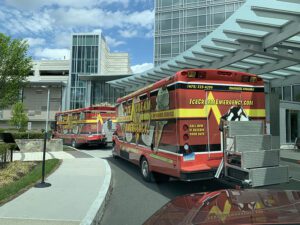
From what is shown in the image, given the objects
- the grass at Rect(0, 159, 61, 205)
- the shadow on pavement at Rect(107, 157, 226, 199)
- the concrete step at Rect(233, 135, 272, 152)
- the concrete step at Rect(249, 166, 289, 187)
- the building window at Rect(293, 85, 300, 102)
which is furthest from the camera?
the building window at Rect(293, 85, 300, 102)

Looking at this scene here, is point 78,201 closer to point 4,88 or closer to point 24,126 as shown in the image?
point 4,88

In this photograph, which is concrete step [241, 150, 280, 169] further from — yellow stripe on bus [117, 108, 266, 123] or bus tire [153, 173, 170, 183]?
bus tire [153, 173, 170, 183]

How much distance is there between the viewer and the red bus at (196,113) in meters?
7.47

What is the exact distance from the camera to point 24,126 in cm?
5041

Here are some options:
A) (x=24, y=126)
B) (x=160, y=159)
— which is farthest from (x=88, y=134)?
(x=24, y=126)

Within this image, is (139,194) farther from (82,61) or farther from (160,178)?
(82,61)

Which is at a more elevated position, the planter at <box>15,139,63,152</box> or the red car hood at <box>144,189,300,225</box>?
the red car hood at <box>144,189,300,225</box>

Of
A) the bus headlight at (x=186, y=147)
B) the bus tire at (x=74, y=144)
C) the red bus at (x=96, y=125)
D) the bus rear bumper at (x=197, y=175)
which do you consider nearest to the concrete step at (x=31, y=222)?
the bus rear bumper at (x=197, y=175)

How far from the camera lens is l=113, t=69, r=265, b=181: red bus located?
294 inches

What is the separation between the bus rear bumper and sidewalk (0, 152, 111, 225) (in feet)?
6.02

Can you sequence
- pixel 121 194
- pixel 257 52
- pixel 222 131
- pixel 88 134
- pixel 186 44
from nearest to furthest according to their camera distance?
pixel 222 131
pixel 121 194
pixel 257 52
pixel 88 134
pixel 186 44

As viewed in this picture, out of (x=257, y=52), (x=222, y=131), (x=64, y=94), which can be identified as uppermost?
(x=64, y=94)

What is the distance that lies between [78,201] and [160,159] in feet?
8.30

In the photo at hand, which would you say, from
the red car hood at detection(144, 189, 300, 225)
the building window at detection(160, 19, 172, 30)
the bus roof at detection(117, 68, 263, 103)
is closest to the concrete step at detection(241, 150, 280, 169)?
the bus roof at detection(117, 68, 263, 103)
